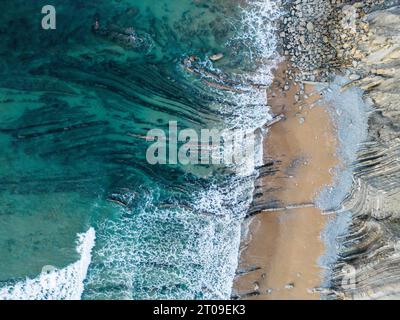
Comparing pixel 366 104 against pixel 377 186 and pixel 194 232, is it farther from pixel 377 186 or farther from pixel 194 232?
pixel 194 232

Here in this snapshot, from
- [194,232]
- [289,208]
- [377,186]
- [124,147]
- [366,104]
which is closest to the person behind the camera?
[377,186]

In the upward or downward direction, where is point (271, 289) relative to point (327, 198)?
downward

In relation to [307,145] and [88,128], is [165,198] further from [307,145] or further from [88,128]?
A: [307,145]
